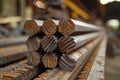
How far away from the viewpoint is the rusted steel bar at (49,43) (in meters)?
1.44

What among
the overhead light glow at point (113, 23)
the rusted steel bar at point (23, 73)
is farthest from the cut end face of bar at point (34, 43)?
the overhead light glow at point (113, 23)

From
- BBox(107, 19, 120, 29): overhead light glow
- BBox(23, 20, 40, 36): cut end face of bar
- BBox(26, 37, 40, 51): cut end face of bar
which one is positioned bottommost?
BBox(107, 19, 120, 29): overhead light glow

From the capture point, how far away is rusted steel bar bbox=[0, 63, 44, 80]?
1.29 meters

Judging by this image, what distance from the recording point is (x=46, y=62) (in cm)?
150

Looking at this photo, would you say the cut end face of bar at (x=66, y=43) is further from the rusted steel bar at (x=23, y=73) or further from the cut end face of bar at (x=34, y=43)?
the rusted steel bar at (x=23, y=73)

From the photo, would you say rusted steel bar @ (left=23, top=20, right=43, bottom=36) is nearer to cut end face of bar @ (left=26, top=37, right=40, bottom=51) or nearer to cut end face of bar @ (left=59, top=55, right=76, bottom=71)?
cut end face of bar @ (left=26, top=37, right=40, bottom=51)

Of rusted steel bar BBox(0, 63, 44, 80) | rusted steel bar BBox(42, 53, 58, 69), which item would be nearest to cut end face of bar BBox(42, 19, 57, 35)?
rusted steel bar BBox(42, 53, 58, 69)

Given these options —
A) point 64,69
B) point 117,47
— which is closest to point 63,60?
point 64,69

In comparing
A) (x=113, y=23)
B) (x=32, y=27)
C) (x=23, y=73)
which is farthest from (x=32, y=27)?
(x=113, y=23)

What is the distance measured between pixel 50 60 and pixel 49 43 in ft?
0.40

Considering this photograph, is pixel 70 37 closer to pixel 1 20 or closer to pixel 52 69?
pixel 52 69

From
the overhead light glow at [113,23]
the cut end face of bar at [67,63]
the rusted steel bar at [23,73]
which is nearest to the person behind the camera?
the rusted steel bar at [23,73]

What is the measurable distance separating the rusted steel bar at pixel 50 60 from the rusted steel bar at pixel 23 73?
9cm

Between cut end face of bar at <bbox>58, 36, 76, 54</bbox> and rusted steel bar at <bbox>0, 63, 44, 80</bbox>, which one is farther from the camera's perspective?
cut end face of bar at <bbox>58, 36, 76, 54</bbox>
